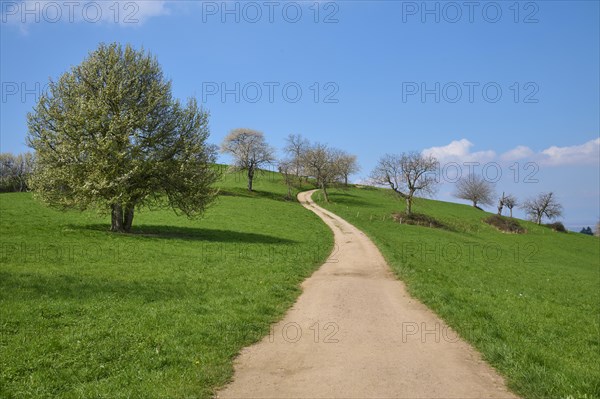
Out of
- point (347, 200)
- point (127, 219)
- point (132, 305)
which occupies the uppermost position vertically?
point (347, 200)

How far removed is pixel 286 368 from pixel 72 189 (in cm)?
2904

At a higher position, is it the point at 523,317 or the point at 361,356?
the point at 361,356

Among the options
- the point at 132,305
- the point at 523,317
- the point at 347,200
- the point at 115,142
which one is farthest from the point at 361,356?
the point at 347,200

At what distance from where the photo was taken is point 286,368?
30.1 feet

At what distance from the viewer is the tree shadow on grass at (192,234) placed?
110 ft

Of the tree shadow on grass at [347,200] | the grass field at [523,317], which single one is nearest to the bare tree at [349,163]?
the tree shadow on grass at [347,200]

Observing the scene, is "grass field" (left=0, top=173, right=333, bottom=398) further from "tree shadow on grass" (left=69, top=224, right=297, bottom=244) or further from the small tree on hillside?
the small tree on hillside

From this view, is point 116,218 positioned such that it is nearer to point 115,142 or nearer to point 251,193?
point 115,142

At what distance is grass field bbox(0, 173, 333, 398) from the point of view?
8516 mm

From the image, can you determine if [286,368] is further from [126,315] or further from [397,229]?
[397,229]

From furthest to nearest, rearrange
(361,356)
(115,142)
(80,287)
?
(115,142)
(80,287)
(361,356)

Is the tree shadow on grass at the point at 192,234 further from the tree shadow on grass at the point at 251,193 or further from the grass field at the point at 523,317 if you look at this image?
the tree shadow on grass at the point at 251,193

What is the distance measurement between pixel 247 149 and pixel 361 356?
3218 inches

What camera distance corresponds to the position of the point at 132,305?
13969mm
